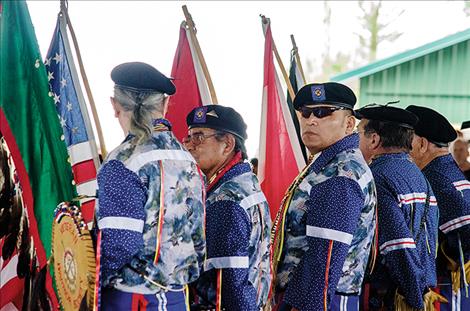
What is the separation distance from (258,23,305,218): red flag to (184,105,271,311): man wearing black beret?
4.51ft

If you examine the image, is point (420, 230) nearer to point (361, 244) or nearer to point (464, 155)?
point (361, 244)

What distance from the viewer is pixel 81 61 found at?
4352mm

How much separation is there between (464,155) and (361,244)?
2798 millimetres

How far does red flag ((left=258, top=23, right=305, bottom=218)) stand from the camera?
193 inches

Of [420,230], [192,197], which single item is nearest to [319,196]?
[192,197]

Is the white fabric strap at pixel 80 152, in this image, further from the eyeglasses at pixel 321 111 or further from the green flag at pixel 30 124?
the eyeglasses at pixel 321 111

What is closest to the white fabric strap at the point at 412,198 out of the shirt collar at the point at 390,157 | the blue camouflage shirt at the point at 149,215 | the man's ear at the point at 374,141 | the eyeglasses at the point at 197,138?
the shirt collar at the point at 390,157

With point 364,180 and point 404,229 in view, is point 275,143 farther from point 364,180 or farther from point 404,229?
point 364,180

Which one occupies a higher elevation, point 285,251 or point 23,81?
point 23,81

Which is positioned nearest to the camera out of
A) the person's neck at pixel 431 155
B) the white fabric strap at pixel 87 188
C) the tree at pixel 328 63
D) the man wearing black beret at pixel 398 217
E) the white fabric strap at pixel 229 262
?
the white fabric strap at pixel 229 262

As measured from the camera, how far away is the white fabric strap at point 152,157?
8.78 feet

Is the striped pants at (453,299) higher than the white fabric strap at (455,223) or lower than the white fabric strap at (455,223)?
lower

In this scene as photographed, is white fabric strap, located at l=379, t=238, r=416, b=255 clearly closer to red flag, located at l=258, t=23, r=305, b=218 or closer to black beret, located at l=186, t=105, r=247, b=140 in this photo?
black beret, located at l=186, t=105, r=247, b=140

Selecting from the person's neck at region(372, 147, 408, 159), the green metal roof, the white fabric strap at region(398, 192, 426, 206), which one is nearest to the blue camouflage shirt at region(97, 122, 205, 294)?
the white fabric strap at region(398, 192, 426, 206)
